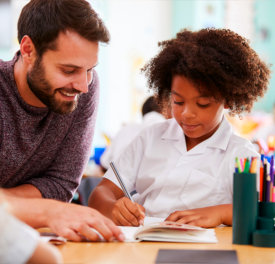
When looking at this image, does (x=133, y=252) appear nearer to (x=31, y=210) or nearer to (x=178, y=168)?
(x=31, y=210)

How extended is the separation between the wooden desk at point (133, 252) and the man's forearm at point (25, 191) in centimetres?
45

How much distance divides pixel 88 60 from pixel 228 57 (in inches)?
16.8

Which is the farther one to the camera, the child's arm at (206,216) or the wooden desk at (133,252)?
the child's arm at (206,216)

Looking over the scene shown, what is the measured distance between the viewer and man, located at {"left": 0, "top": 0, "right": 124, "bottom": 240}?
1.50 metres

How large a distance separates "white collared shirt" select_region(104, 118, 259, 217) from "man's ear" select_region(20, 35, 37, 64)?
0.45m

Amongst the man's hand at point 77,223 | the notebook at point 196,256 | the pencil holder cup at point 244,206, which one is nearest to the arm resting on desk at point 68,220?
the man's hand at point 77,223

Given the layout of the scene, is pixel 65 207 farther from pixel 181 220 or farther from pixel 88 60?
pixel 88 60

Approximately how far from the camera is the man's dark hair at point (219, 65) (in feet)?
4.89

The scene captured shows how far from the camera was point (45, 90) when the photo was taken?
1547 millimetres

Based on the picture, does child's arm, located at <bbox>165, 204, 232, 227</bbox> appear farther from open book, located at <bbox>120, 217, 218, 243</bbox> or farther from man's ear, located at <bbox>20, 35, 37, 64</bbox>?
man's ear, located at <bbox>20, 35, 37, 64</bbox>

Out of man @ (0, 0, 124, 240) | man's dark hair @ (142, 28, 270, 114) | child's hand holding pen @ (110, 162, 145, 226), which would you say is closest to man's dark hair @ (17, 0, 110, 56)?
man @ (0, 0, 124, 240)

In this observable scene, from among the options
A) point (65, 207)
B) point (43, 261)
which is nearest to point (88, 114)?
point (65, 207)

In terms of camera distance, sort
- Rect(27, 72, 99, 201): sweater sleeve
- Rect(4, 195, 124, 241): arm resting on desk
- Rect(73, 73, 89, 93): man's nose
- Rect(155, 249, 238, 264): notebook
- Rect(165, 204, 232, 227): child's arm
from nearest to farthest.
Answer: Rect(155, 249, 238, 264): notebook < Rect(4, 195, 124, 241): arm resting on desk < Rect(165, 204, 232, 227): child's arm < Rect(73, 73, 89, 93): man's nose < Rect(27, 72, 99, 201): sweater sleeve

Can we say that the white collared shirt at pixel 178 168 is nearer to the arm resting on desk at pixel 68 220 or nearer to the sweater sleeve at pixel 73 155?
the sweater sleeve at pixel 73 155
